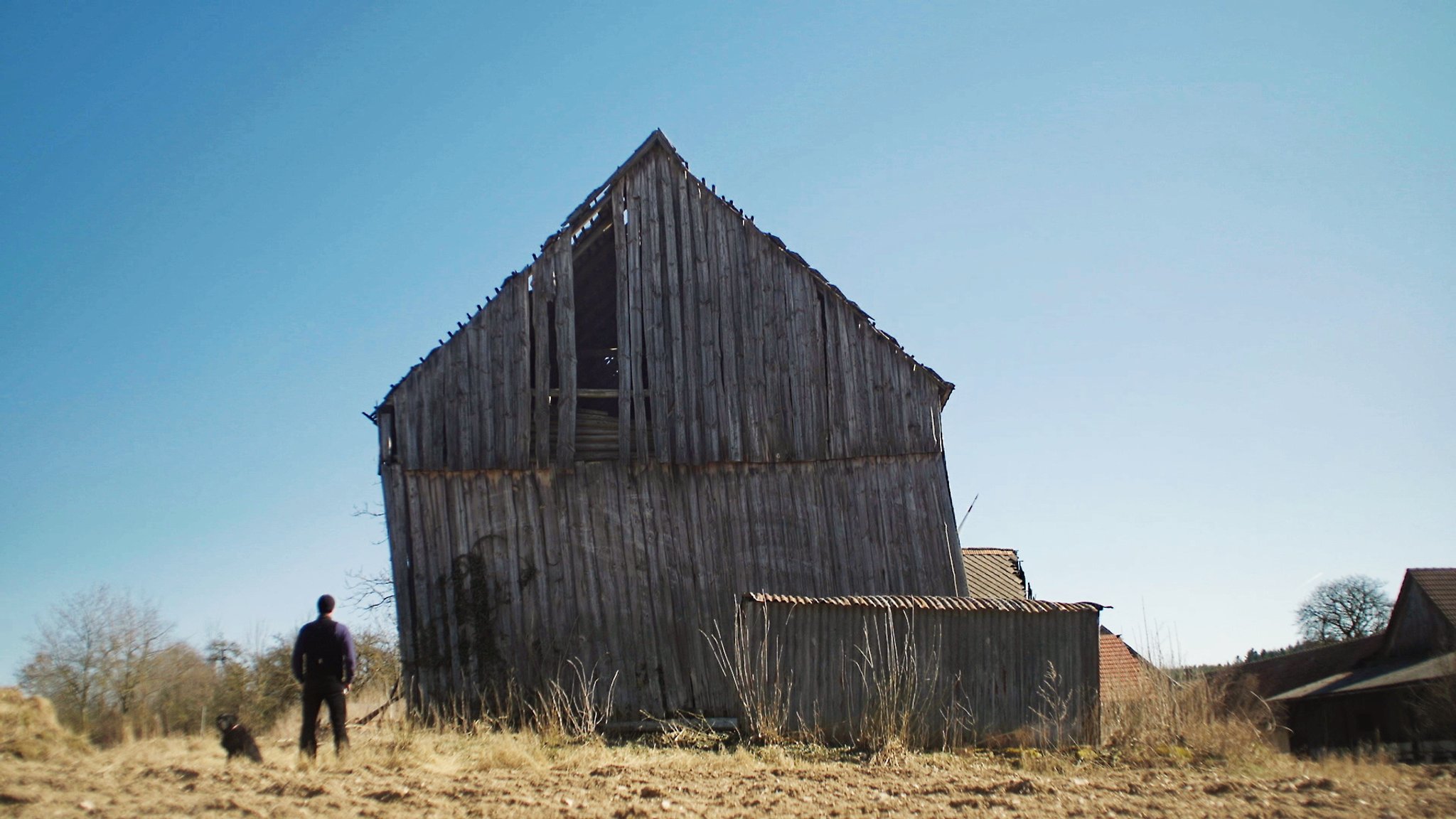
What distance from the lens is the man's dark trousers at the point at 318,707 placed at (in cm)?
880

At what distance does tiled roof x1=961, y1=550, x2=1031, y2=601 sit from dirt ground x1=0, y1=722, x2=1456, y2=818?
11.0 meters

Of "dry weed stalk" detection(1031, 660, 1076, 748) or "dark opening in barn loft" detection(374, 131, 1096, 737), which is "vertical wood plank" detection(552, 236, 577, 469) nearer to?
"dark opening in barn loft" detection(374, 131, 1096, 737)

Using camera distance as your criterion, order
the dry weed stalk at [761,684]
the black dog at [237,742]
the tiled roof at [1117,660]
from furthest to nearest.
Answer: the tiled roof at [1117,660] < the dry weed stalk at [761,684] < the black dog at [237,742]

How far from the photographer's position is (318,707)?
8.95 m

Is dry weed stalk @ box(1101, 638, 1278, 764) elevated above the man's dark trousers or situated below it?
below

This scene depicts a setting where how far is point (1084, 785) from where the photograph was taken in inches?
319

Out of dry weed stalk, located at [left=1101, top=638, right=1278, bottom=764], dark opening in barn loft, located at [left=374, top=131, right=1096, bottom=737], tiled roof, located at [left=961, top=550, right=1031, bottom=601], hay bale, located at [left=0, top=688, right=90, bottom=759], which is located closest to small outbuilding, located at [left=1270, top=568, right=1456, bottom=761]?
tiled roof, located at [left=961, top=550, right=1031, bottom=601]

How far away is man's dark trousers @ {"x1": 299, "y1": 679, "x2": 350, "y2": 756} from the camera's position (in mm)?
8797

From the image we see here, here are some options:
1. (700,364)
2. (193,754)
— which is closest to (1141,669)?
(700,364)

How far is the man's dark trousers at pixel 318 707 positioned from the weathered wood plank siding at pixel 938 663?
3991mm

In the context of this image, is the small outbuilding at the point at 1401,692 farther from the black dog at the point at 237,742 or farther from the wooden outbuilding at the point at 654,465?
the black dog at the point at 237,742

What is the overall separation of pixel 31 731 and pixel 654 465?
283 inches

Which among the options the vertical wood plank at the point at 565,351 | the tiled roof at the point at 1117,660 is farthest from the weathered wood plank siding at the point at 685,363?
the tiled roof at the point at 1117,660

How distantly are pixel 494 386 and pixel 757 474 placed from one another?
3624mm
